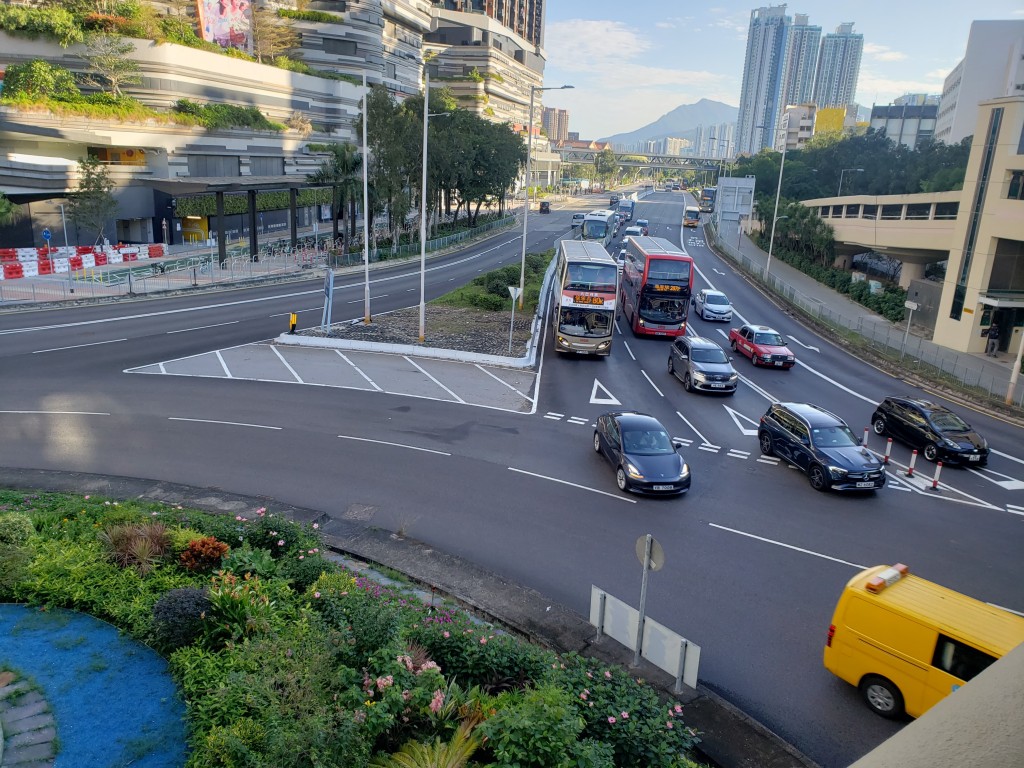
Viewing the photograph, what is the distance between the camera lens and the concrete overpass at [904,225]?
135ft

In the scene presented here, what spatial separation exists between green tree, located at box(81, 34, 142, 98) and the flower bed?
174 ft

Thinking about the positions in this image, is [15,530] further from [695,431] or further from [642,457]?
[695,431]

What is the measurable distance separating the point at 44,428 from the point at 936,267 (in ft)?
174

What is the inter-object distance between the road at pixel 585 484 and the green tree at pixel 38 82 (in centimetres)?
2861

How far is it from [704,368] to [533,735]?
2000 centimetres

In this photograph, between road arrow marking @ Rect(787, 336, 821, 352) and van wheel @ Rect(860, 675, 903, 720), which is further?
road arrow marking @ Rect(787, 336, 821, 352)

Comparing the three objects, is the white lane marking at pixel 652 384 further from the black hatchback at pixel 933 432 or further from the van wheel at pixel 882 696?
the van wheel at pixel 882 696

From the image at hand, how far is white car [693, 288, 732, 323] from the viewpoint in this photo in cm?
3831

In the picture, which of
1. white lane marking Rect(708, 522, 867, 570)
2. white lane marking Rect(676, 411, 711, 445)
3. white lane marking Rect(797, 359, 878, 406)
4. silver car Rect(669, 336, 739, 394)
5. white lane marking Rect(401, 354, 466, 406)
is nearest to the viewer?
white lane marking Rect(708, 522, 867, 570)

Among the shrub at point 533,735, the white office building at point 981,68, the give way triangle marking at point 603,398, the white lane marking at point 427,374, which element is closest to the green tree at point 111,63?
the white lane marking at point 427,374

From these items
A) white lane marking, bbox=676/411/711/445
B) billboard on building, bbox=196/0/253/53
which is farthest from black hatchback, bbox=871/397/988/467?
billboard on building, bbox=196/0/253/53

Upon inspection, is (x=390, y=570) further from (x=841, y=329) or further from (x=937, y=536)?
(x=841, y=329)

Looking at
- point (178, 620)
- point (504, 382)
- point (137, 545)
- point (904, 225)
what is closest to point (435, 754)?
point (178, 620)

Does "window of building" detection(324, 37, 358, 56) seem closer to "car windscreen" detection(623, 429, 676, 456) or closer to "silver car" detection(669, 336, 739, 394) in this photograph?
"silver car" detection(669, 336, 739, 394)
